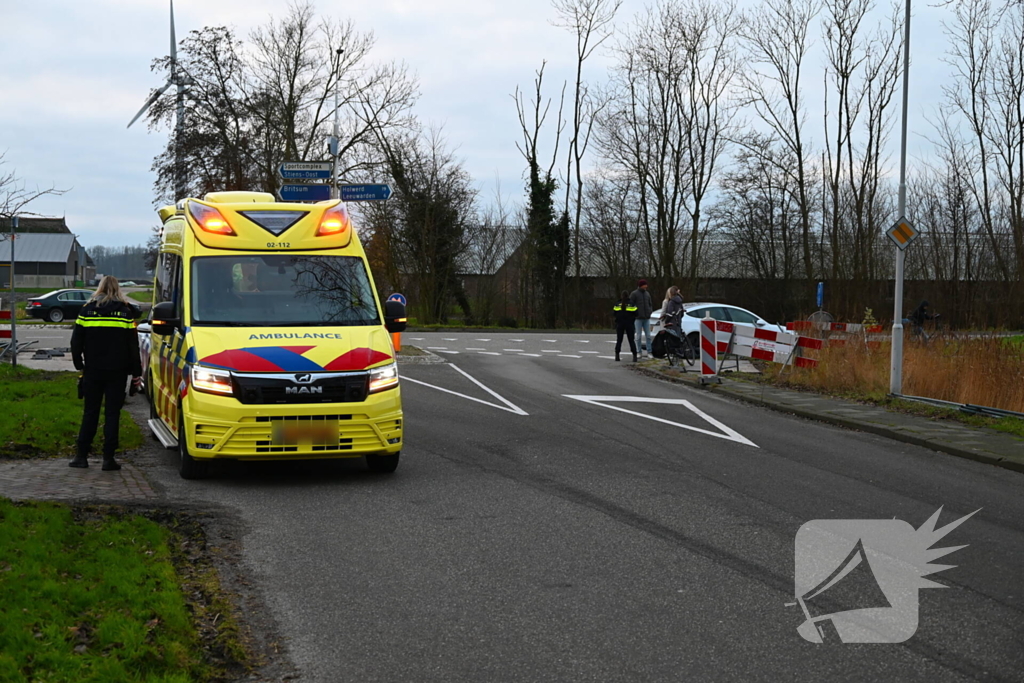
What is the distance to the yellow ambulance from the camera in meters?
8.97

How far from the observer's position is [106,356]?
973cm

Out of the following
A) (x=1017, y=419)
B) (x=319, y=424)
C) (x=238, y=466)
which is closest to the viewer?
(x=319, y=424)

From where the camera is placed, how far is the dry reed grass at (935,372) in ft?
49.0

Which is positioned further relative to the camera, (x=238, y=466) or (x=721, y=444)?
(x=721, y=444)

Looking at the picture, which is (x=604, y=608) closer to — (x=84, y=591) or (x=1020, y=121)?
(x=84, y=591)

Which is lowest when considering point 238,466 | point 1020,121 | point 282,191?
point 238,466

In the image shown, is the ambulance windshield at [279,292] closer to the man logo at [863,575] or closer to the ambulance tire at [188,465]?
the ambulance tire at [188,465]

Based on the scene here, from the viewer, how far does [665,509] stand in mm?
8234

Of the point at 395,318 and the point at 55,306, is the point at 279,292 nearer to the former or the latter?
the point at 395,318

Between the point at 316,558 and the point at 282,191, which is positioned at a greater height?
the point at 282,191

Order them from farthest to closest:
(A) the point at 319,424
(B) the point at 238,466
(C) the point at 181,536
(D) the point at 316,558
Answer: (B) the point at 238,466, (A) the point at 319,424, (C) the point at 181,536, (D) the point at 316,558

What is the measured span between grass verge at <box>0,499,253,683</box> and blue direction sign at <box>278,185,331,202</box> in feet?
44.1

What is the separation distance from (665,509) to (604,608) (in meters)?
2.68

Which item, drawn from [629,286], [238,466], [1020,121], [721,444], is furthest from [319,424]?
[1020,121]
